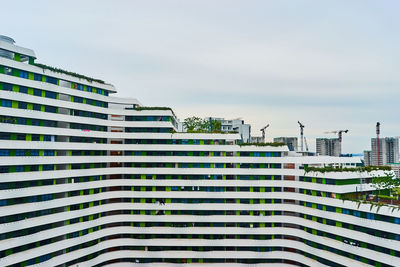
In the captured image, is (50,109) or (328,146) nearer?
(50,109)

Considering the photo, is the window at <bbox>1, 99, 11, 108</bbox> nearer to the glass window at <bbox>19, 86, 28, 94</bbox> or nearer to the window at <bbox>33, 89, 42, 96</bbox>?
the glass window at <bbox>19, 86, 28, 94</bbox>

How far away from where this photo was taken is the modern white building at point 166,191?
42344 millimetres

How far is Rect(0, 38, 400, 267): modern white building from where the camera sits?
139 ft

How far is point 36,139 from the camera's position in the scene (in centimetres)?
4047

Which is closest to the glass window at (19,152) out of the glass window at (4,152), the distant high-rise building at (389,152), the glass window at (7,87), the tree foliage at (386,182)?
the glass window at (4,152)

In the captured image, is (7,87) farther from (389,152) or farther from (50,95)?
(389,152)

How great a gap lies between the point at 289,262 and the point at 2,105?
211 feet

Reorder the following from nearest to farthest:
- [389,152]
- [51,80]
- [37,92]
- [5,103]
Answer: [5,103]
[37,92]
[51,80]
[389,152]

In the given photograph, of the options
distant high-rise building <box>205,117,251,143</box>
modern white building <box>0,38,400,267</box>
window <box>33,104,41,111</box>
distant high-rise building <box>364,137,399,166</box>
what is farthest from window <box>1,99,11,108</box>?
distant high-rise building <box>364,137,399,166</box>

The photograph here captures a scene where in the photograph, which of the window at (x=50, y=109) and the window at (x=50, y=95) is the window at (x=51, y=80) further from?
the window at (x=50, y=109)

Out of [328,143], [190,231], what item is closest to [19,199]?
[190,231]

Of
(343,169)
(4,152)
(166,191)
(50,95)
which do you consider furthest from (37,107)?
(343,169)

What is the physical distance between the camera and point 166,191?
5175 centimetres

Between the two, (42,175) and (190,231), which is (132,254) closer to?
(190,231)
